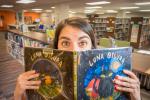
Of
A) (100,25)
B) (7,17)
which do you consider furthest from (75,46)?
(7,17)

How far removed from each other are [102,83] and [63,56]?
19 cm

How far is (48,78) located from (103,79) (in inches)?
8.8

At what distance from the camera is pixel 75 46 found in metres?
0.81

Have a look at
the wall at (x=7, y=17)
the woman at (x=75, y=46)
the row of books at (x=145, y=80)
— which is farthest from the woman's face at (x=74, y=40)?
the wall at (x=7, y=17)

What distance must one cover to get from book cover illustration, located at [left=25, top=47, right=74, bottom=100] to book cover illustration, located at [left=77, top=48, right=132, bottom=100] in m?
0.04

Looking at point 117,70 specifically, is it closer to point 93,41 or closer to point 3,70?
point 93,41

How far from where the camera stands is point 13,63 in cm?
522

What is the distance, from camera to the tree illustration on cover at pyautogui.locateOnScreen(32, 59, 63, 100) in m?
0.67

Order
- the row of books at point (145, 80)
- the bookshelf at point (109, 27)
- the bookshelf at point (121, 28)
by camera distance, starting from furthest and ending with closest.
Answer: the bookshelf at point (121, 28)
the bookshelf at point (109, 27)
the row of books at point (145, 80)

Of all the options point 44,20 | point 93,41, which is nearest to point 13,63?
point 93,41

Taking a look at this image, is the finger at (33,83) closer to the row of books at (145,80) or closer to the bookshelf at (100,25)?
the row of books at (145,80)

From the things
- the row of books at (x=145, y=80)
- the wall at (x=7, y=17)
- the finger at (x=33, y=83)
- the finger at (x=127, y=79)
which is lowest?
the row of books at (x=145, y=80)

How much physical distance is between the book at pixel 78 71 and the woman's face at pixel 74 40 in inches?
7.0

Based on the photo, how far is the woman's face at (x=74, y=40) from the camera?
82 cm
